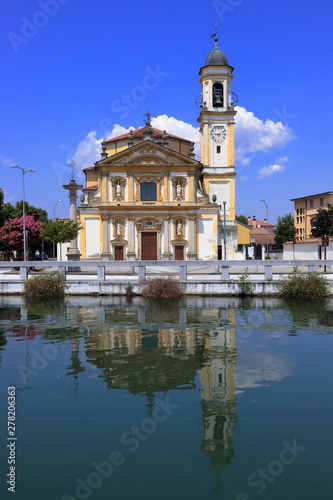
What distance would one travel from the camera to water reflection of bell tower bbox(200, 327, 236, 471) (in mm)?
7051

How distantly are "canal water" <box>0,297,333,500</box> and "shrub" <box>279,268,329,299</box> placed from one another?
7.62 meters

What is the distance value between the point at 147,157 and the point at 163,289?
23858 millimetres

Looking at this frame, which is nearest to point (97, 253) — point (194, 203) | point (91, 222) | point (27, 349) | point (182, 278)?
point (91, 222)

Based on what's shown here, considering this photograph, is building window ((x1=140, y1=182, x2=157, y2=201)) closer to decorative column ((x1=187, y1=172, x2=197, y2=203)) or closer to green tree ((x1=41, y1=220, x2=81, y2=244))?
decorative column ((x1=187, y1=172, x2=197, y2=203))

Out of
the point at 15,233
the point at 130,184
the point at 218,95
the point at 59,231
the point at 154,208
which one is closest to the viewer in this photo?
the point at 59,231

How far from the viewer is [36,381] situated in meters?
10.3

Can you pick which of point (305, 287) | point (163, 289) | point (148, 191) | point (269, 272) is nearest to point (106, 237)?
point (148, 191)

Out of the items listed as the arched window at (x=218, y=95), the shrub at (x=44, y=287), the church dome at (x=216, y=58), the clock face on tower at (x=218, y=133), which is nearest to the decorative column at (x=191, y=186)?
the clock face on tower at (x=218, y=133)

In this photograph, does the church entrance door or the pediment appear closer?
the pediment

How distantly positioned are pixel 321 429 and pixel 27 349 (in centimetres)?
837

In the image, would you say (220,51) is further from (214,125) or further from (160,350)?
(160,350)

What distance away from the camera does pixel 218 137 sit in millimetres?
47875

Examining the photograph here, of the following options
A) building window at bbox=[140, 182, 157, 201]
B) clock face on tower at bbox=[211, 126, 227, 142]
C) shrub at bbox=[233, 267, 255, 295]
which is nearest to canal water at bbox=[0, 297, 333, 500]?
shrub at bbox=[233, 267, 255, 295]

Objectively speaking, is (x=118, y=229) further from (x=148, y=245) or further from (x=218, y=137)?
(x=218, y=137)
